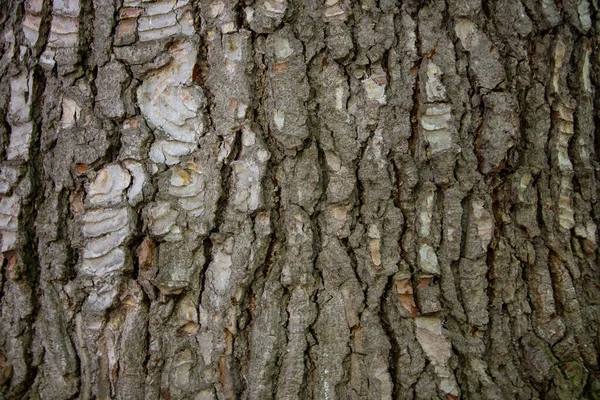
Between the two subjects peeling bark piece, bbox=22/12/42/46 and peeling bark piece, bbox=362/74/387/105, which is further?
peeling bark piece, bbox=22/12/42/46

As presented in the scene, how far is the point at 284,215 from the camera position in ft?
4.25

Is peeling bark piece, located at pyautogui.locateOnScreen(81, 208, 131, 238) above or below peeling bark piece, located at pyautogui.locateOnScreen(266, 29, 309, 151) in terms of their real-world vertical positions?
below

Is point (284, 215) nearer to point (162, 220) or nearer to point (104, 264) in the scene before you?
point (162, 220)

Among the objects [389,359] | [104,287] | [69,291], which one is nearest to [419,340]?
[389,359]

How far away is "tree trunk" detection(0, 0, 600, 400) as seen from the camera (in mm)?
1289

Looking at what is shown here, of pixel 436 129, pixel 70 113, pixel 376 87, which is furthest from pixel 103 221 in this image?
pixel 436 129

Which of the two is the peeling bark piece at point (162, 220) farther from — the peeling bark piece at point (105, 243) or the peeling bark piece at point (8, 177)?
the peeling bark piece at point (8, 177)

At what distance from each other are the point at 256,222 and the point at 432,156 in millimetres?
512

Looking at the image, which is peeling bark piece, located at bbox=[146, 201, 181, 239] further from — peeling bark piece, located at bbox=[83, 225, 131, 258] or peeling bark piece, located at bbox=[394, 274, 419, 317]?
peeling bark piece, located at bbox=[394, 274, 419, 317]

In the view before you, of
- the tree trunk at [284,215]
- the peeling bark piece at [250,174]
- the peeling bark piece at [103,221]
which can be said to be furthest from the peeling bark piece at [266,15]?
the peeling bark piece at [103,221]

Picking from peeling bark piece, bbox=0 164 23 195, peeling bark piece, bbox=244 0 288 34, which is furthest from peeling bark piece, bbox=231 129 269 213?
peeling bark piece, bbox=0 164 23 195

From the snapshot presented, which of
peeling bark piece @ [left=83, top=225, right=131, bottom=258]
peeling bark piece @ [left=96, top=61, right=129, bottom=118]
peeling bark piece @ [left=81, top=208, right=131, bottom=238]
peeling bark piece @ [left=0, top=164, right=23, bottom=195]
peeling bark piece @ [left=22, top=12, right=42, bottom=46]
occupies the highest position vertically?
peeling bark piece @ [left=22, top=12, right=42, bottom=46]

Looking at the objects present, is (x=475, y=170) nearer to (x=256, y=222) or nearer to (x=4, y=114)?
(x=256, y=222)

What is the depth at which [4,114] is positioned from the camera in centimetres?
147
